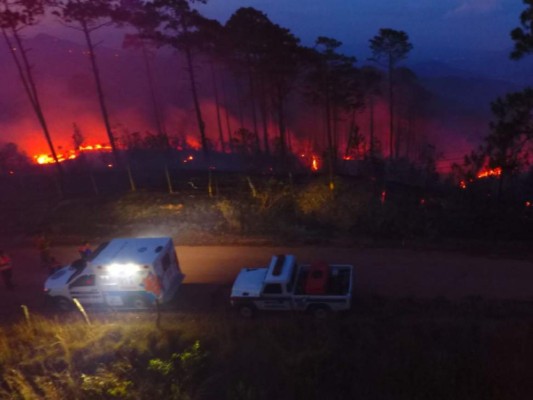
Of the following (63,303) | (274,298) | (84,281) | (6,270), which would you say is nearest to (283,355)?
(274,298)

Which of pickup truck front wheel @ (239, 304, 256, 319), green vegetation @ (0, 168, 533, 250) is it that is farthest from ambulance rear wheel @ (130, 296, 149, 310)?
green vegetation @ (0, 168, 533, 250)

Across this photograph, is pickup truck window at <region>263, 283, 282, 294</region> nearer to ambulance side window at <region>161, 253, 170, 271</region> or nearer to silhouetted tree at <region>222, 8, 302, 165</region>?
ambulance side window at <region>161, 253, 170, 271</region>

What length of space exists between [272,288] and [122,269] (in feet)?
16.3

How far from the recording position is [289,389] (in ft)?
33.8

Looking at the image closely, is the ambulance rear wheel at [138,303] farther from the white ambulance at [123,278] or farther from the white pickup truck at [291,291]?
the white pickup truck at [291,291]

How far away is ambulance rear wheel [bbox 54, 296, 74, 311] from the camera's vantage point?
15.5m

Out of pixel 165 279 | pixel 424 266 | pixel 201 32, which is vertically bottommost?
pixel 424 266

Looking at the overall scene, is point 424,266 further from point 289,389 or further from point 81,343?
point 81,343

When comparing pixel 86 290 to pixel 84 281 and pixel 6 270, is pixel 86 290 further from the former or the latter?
pixel 6 270

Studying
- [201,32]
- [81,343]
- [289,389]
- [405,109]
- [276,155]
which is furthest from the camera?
[405,109]

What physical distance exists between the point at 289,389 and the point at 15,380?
6908 millimetres

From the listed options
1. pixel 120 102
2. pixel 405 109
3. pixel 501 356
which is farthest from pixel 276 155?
pixel 120 102

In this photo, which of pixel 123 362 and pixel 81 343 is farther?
pixel 81 343

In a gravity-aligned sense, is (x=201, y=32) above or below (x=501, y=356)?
above
